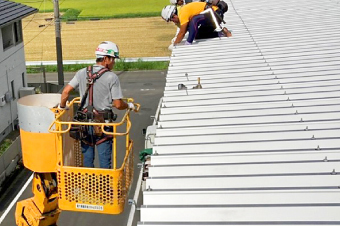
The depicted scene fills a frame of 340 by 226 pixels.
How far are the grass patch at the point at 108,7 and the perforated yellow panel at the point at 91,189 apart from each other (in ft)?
179

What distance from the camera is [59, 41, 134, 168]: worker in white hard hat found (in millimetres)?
7133

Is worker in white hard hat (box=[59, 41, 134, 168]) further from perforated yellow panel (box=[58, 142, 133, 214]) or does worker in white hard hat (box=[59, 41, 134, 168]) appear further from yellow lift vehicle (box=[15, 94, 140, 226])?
perforated yellow panel (box=[58, 142, 133, 214])

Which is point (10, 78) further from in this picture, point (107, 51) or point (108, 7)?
point (108, 7)

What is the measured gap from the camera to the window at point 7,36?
2507 centimetres

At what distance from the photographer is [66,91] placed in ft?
23.6

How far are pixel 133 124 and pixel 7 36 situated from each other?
315 inches

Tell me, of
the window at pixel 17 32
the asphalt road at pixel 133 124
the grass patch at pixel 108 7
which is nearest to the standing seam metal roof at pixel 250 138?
the asphalt road at pixel 133 124

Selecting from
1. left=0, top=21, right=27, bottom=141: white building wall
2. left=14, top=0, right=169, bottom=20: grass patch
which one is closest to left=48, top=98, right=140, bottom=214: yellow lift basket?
left=0, top=21, right=27, bottom=141: white building wall

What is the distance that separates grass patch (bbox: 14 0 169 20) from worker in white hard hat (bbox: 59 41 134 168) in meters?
53.8

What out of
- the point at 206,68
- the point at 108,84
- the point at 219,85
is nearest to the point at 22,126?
the point at 108,84

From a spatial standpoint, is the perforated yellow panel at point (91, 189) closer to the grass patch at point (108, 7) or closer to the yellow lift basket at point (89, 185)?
the yellow lift basket at point (89, 185)

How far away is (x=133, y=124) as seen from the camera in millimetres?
24781

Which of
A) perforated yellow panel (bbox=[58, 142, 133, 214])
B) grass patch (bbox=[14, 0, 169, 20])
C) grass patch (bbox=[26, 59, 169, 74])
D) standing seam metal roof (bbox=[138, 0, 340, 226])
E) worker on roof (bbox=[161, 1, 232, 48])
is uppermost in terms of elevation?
worker on roof (bbox=[161, 1, 232, 48])

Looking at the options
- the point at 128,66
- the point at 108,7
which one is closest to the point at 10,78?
the point at 128,66
